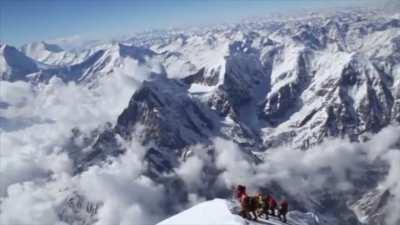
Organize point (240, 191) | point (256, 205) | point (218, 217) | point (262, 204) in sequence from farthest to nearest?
1. point (240, 191)
2. point (218, 217)
3. point (262, 204)
4. point (256, 205)

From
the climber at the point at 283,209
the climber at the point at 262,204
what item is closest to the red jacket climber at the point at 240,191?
the climber at the point at 262,204

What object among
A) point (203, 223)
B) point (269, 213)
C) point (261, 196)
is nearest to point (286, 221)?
point (269, 213)

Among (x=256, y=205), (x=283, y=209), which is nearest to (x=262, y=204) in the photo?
(x=256, y=205)

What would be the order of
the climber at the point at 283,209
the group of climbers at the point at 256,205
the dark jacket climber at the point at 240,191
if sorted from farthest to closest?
the dark jacket climber at the point at 240,191
the climber at the point at 283,209
the group of climbers at the point at 256,205

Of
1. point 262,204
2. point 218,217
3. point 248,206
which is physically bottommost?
point 218,217

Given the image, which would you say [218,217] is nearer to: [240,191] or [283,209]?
[240,191]

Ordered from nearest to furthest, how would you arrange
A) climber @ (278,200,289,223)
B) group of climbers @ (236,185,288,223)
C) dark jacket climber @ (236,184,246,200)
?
group of climbers @ (236,185,288,223)
climber @ (278,200,289,223)
dark jacket climber @ (236,184,246,200)

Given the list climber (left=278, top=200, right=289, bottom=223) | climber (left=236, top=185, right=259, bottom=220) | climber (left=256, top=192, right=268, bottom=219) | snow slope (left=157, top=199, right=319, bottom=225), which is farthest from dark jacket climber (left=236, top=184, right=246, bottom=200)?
climber (left=278, top=200, right=289, bottom=223)

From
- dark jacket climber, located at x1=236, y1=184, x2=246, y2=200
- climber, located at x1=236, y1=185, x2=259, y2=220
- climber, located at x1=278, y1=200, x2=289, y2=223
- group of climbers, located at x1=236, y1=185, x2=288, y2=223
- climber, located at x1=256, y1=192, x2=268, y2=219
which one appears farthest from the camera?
dark jacket climber, located at x1=236, y1=184, x2=246, y2=200

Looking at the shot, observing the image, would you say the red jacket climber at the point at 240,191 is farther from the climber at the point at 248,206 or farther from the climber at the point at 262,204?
the climber at the point at 262,204

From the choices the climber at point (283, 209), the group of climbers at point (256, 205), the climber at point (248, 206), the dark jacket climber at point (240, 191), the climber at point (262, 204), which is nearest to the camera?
the climber at point (248, 206)

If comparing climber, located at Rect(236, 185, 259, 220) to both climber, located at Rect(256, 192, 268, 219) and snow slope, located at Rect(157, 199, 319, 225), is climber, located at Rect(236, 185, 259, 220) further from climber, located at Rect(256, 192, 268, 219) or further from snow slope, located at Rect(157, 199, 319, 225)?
snow slope, located at Rect(157, 199, 319, 225)
